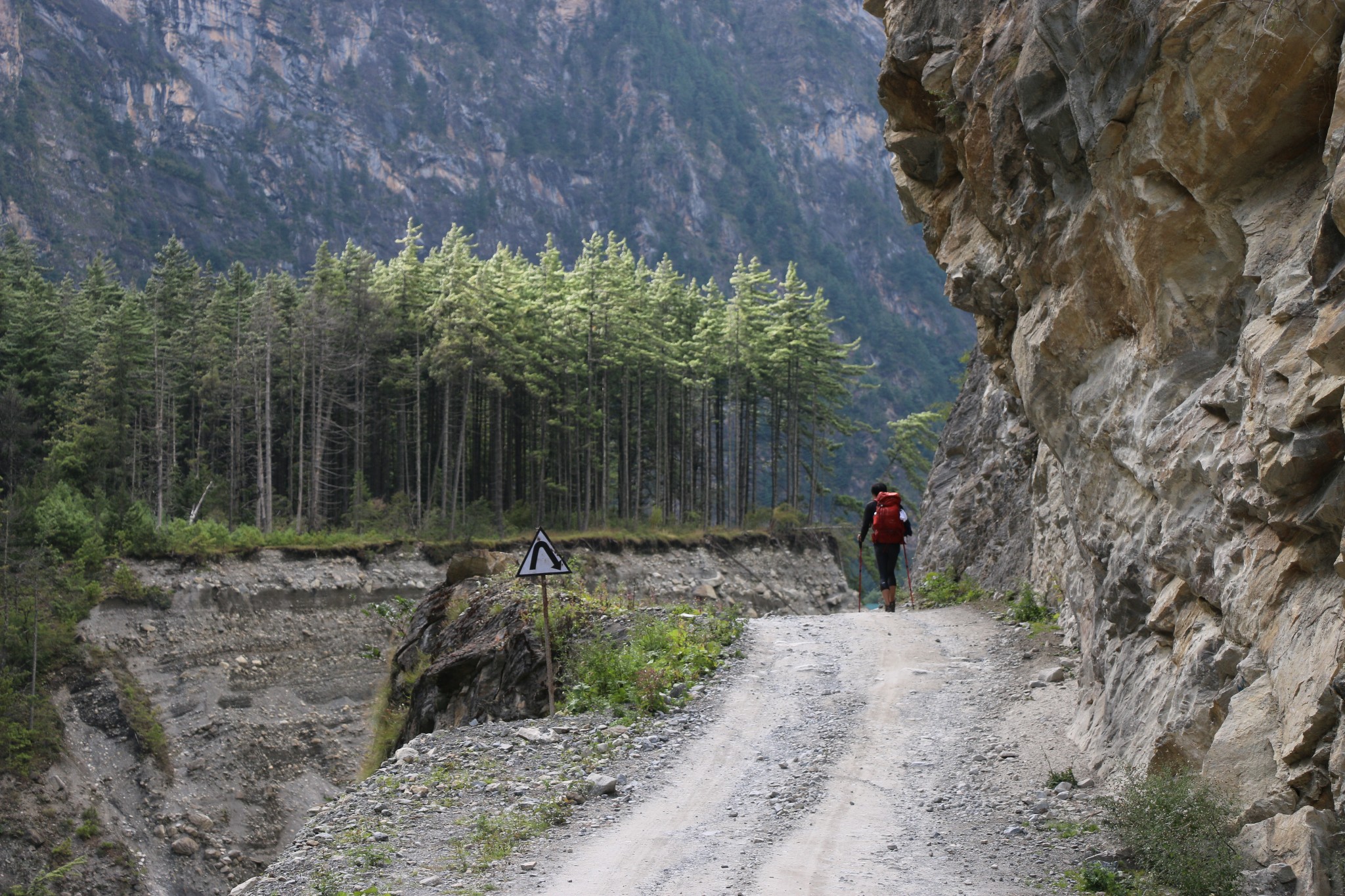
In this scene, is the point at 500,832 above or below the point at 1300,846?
below

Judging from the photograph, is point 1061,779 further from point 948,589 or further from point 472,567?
point 472,567

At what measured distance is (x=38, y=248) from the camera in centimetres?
12612

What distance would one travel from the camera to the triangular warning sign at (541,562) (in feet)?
37.5

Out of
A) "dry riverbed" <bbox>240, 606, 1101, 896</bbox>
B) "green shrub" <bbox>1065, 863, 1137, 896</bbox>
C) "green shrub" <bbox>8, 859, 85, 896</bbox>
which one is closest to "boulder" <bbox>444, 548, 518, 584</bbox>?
"dry riverbed" <bbox>240, 606, 1101, 896</bbox>

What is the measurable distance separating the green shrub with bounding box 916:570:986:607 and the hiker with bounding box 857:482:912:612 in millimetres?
1522

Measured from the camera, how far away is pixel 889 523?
16.2 meters

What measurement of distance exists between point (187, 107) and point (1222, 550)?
642 ft

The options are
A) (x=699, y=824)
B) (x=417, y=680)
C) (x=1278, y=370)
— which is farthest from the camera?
(x=417, y=680)

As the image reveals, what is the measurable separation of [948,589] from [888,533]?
2.60m

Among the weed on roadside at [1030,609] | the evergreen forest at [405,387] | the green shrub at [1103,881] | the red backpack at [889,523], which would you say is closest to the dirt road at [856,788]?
the green shrub at [1103,881]

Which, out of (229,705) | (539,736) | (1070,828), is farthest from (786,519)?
(1070,828)

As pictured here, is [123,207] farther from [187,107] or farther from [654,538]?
[654,538]

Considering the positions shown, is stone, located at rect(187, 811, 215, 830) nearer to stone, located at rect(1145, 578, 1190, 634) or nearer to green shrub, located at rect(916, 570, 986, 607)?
green shrub, located at rect(916, 570, 986, 607)

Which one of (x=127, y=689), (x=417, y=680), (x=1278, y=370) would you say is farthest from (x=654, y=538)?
(x=1278, y=370)
